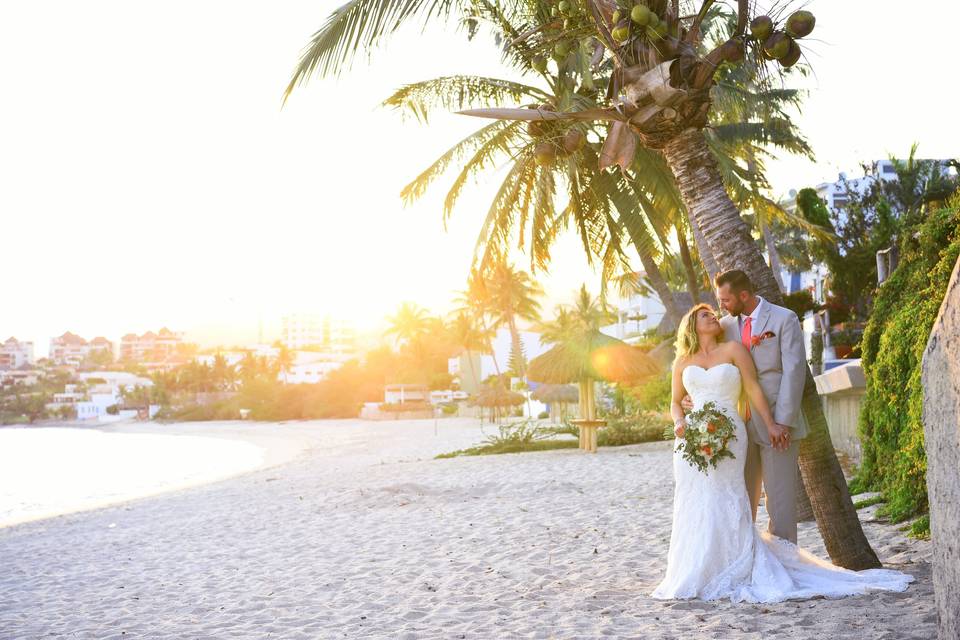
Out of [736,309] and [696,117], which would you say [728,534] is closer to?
[736,309]

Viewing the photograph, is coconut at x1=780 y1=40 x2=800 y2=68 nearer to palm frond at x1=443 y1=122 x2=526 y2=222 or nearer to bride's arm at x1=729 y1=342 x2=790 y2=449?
bride's arm at x1=729 y1=342 x2=790 y2=449

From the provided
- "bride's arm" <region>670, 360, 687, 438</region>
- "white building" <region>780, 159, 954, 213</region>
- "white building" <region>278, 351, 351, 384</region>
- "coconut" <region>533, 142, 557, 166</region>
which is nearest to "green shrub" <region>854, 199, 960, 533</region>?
"bride's arm" <region>670, 360, 687, 438</region>

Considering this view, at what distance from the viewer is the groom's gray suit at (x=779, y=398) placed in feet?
15.8

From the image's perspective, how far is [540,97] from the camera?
14.1 metres

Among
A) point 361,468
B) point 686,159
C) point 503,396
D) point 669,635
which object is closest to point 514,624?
point 669,635

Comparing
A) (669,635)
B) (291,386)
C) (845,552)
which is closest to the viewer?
(669,635)

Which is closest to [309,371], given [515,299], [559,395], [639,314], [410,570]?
[515,299]

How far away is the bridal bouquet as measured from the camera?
4941mm

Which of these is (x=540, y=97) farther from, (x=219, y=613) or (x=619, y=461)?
(x=219, y=613)

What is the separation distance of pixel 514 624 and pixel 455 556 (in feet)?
7.79

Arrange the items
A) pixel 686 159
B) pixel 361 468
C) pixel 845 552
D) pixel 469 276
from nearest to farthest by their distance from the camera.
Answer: pixel 845 552
pixel 686 159
pixel 469 276
pixel 361 468

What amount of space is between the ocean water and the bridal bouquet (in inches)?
502

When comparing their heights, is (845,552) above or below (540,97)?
below

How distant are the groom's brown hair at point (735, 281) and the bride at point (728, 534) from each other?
233 millimetres
